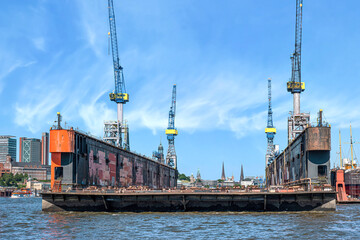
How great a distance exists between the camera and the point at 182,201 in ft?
188

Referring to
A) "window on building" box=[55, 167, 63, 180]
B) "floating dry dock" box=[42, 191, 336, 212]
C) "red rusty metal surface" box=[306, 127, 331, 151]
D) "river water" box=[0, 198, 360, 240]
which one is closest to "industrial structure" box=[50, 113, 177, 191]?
"window on building" box=[55, 167, 63, 180]

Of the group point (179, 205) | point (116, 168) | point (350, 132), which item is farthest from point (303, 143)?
point (350, 132)

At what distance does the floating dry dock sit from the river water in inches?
80.6

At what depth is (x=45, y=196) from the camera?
57.3 m

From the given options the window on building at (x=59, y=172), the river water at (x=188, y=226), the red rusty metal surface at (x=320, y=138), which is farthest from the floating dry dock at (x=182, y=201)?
the red rusty metal surface at (x=320, y=138)

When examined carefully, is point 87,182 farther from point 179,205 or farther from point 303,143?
point 303,143

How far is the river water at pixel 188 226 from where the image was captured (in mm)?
37531

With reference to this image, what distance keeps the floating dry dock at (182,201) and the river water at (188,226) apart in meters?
2.05

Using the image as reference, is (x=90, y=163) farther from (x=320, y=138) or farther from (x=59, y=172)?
(x=320, y=138)

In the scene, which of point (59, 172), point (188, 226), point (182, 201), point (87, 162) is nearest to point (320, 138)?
point (182, 201)

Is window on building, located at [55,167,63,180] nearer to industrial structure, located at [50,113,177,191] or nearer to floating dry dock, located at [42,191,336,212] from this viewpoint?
industrial structure, located at [50,113,177,191]

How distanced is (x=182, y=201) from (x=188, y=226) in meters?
14.1

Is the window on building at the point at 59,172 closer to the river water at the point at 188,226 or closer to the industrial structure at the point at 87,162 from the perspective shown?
the industrial structure at the point at 87,162

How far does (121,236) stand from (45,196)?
23247mm
